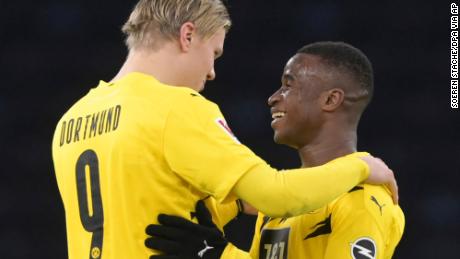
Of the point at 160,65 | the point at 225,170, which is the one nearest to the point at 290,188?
the point at 225,170

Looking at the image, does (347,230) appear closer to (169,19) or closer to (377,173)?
(377,173)

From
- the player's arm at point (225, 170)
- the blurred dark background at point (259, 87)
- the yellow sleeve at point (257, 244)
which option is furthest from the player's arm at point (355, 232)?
the blurred dark background at point (259, 87)

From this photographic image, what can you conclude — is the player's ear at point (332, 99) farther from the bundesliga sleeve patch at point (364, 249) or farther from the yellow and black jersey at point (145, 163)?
the yellow and black jersey at point (145, 163)

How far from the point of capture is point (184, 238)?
2.48m

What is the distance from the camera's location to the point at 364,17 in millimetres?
7113

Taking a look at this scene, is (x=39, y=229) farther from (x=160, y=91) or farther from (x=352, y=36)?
(x=160, y=91)

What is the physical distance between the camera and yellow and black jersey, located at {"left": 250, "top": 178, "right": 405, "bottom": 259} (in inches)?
108

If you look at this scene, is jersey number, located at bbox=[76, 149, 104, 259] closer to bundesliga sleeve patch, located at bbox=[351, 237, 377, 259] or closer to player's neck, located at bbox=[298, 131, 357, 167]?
bundesliga sleeve patch, located at bbox=[351, 237, 377, 259]

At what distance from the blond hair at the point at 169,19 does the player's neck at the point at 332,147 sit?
2.15 ft

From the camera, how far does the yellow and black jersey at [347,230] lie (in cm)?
274

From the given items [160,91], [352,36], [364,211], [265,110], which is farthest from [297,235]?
[352,36]

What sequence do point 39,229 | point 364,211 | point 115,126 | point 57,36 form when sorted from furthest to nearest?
point 57,36, point 39,229, point 364,211, point 115,126

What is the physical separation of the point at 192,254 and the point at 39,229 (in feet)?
13.7

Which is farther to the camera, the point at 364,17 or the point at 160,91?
the point at 364,17
